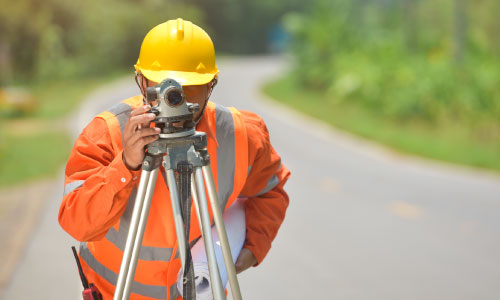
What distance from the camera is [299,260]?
6250mm

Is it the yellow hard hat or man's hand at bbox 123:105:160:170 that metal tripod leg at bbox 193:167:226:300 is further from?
the yellow hard hat

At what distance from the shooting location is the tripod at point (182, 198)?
212 centimetres

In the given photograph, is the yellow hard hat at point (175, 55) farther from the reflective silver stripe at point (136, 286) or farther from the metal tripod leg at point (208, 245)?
the reflective silver stripe at point (136, 286)

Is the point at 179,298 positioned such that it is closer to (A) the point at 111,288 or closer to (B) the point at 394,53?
(A) the point at 111,288

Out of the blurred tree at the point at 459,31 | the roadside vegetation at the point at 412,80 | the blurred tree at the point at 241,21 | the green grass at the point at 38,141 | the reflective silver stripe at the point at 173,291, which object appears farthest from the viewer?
the blurred tree at the point at 241,21

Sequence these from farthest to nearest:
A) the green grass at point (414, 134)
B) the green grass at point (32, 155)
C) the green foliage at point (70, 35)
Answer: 1. the green foliage at point (70, 35)
2. the green grass at point (414, 134)
3. the green grass at point (32, 155)

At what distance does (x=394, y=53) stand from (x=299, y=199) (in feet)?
39.9

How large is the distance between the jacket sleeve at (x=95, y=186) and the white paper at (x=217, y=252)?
29 cm

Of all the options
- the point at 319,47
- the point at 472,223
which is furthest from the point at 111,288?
the point at 319,47

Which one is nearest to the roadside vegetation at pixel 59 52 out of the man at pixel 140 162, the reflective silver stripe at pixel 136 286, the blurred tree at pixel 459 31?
the reflective silver stripe at pixel 136 286

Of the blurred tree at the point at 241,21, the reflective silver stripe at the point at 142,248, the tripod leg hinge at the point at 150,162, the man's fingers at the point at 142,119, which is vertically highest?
the man's fingers at the point at 142,119

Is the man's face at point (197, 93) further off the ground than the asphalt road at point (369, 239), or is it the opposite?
the man's face at point (197, 93)

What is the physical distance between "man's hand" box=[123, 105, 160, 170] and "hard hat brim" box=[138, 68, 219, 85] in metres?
0.25

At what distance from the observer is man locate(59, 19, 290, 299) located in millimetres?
2170
